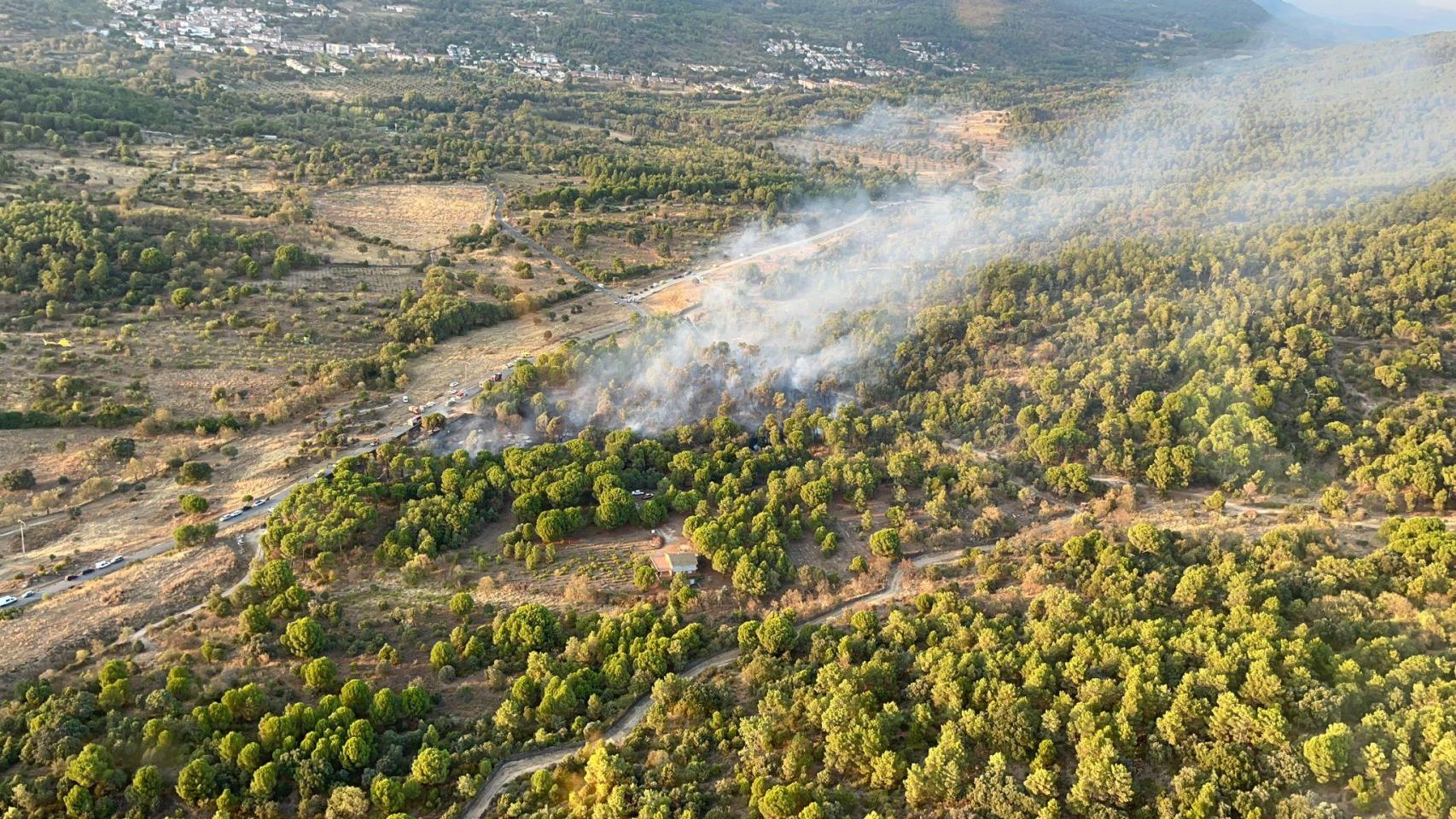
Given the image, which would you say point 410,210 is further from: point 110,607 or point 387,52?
point 387,52

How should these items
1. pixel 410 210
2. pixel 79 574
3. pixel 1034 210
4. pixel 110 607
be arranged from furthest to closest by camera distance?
pixel 1034 210 → pixel 410 210 → pixel 79 574 → pixel 110 607

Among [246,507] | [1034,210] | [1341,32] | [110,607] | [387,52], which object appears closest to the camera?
[110,607]

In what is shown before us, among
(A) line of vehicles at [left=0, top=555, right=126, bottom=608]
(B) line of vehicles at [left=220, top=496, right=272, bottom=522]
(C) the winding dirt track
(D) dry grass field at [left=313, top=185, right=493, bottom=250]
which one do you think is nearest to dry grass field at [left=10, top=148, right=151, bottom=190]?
(D) dry grass field at [left=313, top=185, right=493, bottom=250]

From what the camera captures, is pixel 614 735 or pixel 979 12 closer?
pixel 614 735

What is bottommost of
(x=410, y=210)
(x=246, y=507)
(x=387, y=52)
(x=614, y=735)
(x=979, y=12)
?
(x=614, y=735)

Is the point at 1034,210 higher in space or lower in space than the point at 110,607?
higher

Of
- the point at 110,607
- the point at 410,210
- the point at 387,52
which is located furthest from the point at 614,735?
the point at 387,52

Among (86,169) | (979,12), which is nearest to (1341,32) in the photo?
(979,12)
